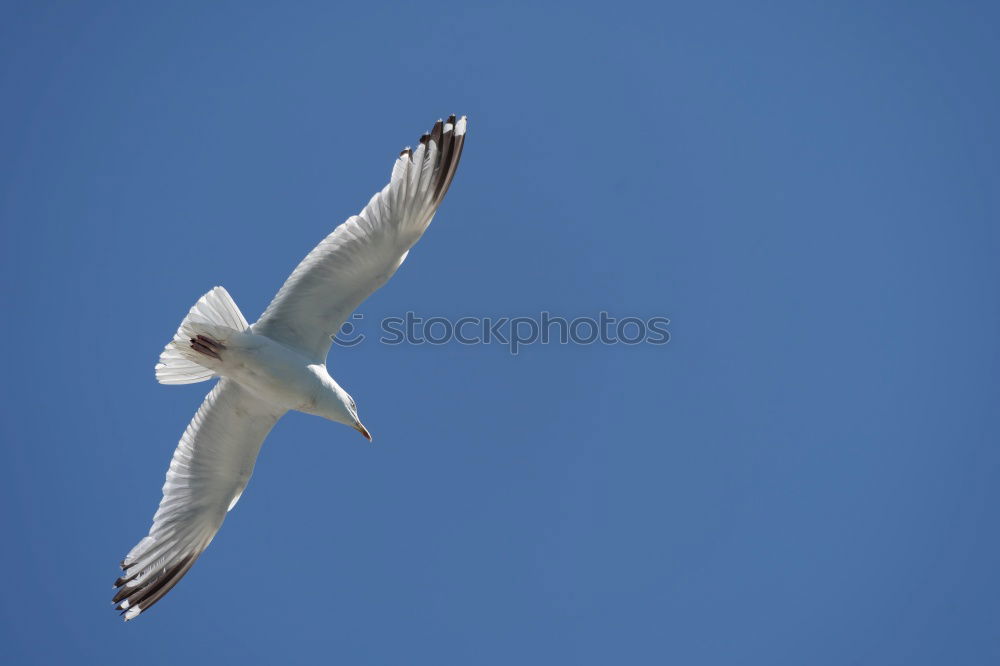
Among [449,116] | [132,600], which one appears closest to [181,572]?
[132,600]

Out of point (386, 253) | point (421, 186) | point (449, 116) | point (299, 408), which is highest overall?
point (449, 116)

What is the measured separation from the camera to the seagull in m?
7.27

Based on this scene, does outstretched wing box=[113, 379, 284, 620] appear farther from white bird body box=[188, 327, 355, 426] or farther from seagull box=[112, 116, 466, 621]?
white bird body box=[188, 327, 355, 426]

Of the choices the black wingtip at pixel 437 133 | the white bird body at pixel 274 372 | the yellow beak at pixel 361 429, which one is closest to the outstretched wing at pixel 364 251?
the black wingtip at pixel 437 133

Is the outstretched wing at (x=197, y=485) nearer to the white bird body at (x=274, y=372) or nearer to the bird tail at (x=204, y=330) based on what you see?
the white bird body at (x=274, y=372)

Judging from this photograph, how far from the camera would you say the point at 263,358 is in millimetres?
7234

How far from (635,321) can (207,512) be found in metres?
6.10

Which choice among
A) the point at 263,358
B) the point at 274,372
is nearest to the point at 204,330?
the point at 263,358

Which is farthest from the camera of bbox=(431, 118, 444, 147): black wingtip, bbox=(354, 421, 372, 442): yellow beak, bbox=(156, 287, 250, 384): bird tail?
bbox=(354, 421, 372, 442): yellow beak

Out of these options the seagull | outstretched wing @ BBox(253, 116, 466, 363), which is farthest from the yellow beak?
outstretched wing @ BBox(253, 116, 466, 363)

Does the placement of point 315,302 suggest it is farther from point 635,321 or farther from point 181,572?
point 635,321

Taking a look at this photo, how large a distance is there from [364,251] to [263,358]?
1.07 metres

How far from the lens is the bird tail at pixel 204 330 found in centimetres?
723

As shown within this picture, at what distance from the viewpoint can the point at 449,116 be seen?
748 centimetres
